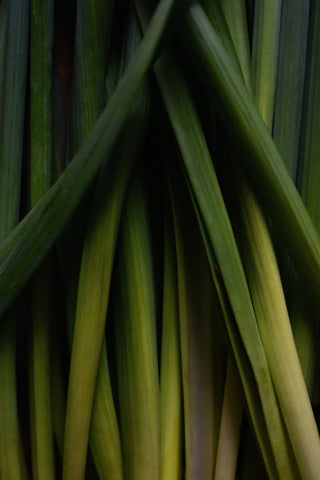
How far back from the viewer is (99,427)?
0.61 m

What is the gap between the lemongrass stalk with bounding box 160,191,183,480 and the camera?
0.64 m

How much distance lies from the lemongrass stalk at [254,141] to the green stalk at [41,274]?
0.66 feet

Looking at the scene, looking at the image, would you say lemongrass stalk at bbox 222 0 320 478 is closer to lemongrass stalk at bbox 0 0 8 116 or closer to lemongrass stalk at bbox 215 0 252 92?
lemongrass stalk at bbox 215 0 252 92

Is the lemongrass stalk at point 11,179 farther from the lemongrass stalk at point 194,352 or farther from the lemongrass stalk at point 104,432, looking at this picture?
the lemongrass stalk at point 194,352

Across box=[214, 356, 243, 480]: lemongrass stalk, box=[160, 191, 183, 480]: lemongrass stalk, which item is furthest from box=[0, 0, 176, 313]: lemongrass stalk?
box=[214, 356, 243, 480]: lemongrass stalk

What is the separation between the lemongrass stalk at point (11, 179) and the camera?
2.03 feet

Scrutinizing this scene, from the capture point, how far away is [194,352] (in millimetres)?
628

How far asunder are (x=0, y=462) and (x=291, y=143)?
1.87 ft

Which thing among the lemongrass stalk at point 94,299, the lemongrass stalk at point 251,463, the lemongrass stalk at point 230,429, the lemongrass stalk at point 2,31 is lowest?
the lemongrass stalk at point 251,463

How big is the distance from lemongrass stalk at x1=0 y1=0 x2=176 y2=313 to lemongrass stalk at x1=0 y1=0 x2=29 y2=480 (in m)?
0.06

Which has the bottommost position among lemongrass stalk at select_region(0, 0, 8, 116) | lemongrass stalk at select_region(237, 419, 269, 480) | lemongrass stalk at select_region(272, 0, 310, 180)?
lemongrass stalk at select_region(237, 419, 269, 480)

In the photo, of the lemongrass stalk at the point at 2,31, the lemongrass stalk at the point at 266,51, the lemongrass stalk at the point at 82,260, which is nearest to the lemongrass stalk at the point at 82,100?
the lemongrass stalk at the point at 82,260

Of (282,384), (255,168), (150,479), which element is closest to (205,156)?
(255,168)

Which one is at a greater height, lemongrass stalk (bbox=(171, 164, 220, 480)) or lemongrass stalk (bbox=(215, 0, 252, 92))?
lemongrass stalk (bbox=(215, 0, 252, 92))
